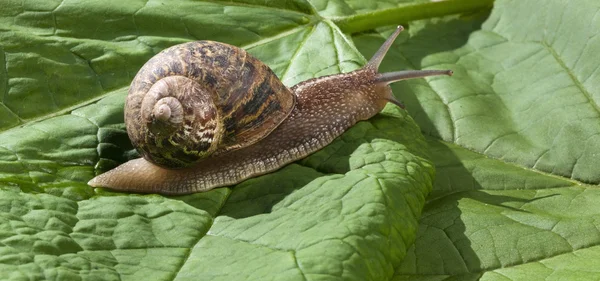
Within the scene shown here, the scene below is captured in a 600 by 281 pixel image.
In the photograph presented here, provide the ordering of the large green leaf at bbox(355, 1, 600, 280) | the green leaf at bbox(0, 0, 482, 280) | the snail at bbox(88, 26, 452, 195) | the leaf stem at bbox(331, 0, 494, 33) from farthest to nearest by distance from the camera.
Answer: the leaf stem at bbox(331, 0, 494, 33), the snail at bbox(88, 26, 452, 195), the large green leaf at bbox(355, 1, 600, 280), the green leaf at bbox(0, 0, 482, 280)

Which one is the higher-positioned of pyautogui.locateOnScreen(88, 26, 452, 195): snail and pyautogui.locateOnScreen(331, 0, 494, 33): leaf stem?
pyautogui.locateOnScreen(331, 0, 494, 33): leaf stem

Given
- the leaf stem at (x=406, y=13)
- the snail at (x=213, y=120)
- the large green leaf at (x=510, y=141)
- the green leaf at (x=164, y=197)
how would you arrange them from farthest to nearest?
the leaf stem at (x=406, y=13), the snail at (x=213, y=120), the large green leaf at (x=510, y=141), the green leaf at (x=164, y=197)

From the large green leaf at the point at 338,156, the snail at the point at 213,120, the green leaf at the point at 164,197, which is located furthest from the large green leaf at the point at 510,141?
the snail at the point at 213,120

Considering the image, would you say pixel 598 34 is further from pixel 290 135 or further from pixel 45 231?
pixel 45 231

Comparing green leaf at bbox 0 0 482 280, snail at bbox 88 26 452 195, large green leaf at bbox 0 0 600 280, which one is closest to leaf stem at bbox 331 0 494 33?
large green leaf at bbox 0 0 600 280

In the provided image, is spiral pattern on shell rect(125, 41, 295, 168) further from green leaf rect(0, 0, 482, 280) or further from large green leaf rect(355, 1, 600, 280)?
large green leaf rect(355, 1, 600, 280)

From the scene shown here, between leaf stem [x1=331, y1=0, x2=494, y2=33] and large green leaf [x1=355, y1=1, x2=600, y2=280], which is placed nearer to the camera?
large green leaf [x1=355, y1=1, x2=600, y2=280]

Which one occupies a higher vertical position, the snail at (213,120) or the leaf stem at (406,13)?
the leaf stem at (406,13)

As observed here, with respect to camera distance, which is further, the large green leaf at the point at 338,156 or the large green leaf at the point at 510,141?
the large green leaf at the point at 510,141

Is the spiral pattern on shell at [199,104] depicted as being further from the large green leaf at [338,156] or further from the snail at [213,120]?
the large green leaf at [338,156]
